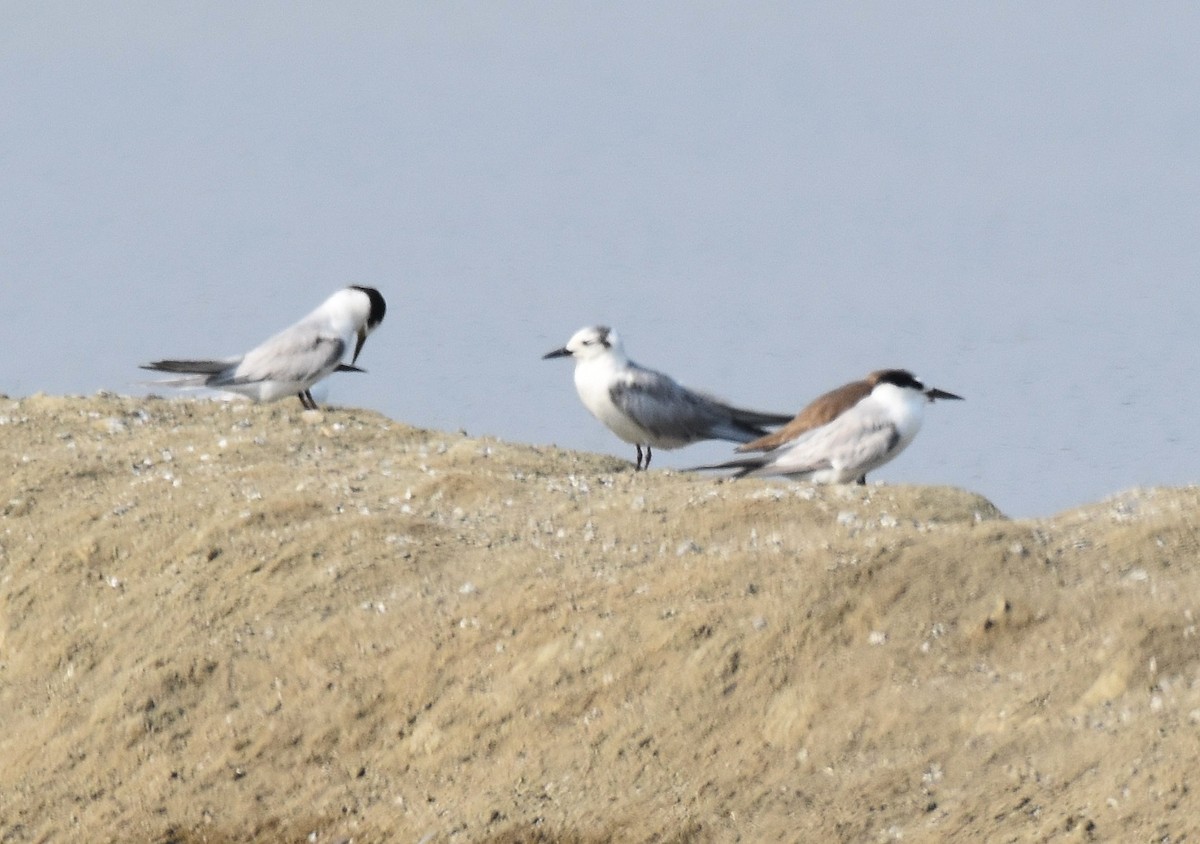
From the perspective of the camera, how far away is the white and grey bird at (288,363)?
40.4ft

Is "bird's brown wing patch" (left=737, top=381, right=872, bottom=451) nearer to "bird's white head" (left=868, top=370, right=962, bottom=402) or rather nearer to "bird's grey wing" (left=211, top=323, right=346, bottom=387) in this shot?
"bird's white head" (left=868, top=370, right=962, bottom=402)

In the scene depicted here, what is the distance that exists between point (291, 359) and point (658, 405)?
8.10 ft

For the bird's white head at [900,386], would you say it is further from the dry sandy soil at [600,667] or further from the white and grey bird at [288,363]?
the white and grey bird at [288,363]

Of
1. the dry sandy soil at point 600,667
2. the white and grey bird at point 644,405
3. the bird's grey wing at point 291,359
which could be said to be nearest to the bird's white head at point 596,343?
the white and grey bird at point 644,405

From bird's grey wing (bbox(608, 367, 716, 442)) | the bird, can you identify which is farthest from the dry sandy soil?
bird's grey wing (bbox(608, 367, 716, 442))

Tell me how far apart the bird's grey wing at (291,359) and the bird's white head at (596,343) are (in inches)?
65.7

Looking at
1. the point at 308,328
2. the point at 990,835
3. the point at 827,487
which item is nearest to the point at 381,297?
the point at 308,328

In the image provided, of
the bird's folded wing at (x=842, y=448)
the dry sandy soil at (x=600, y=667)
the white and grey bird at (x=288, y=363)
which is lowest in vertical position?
the dry sandy soil at (x=600, y=667)

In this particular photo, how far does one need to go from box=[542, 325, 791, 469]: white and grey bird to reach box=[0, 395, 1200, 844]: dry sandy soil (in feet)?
7.72

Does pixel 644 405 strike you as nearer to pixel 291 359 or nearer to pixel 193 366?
pixel 291 359

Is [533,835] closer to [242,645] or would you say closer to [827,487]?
[242,645]

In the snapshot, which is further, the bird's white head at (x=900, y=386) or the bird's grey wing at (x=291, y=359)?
the bird's grey wing at (x=291, y=359)

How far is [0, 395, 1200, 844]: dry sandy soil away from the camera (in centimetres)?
629

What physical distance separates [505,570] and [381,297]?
6.03 m
